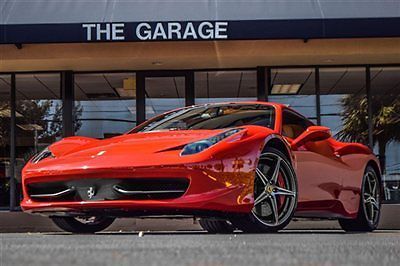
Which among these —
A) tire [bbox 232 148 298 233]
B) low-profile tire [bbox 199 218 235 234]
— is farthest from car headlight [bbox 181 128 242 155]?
low-profile tire [bbox 199 218 235 234]

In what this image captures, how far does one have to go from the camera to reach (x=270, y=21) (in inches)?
365

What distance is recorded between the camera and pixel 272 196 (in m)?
5.29

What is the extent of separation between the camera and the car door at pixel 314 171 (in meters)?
5.75

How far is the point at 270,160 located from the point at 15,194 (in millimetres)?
7075

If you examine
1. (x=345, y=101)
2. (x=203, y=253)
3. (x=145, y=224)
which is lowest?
(x=145, y=224)

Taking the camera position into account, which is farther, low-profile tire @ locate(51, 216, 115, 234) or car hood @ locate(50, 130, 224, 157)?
low-profile tire @ locate(51, 216, 115, 234)

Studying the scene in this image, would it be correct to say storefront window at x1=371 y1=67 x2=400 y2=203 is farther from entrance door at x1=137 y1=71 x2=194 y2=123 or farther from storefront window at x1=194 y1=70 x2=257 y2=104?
entrance door at x1=137 y1=71 x2=194 y2=123

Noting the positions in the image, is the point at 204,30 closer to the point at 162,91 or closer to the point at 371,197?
the point at 162,91

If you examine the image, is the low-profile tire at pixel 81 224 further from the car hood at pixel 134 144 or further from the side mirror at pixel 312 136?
the side mirror at pixel 312 136

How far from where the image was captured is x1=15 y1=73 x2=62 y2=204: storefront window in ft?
38.1

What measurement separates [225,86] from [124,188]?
704 centimetres

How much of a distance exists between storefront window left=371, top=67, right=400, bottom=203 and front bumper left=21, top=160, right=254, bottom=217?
7.07 m

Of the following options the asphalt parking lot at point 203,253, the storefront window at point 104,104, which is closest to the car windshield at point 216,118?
the asphalt parking lot at point 203,253

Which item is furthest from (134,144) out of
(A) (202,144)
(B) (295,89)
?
(B) (295,89)
